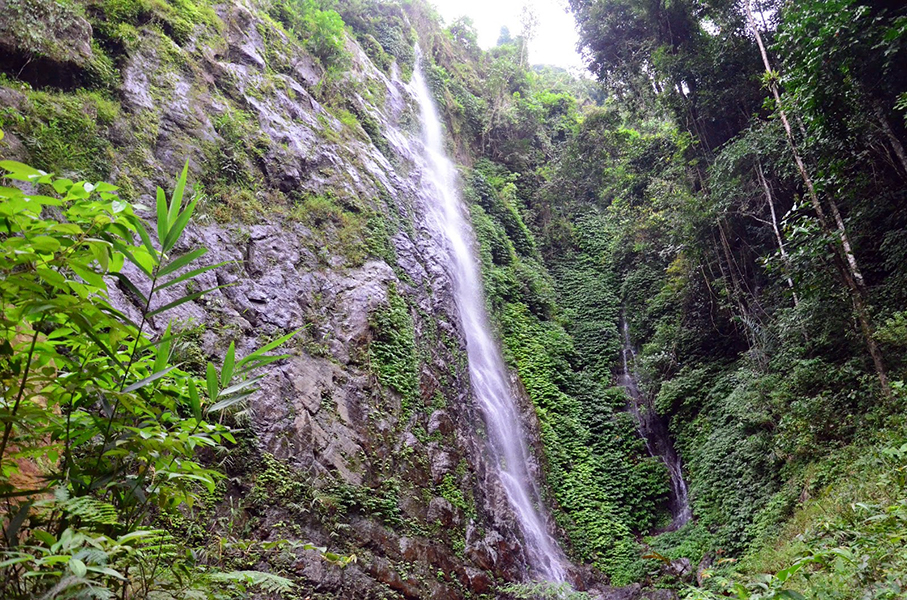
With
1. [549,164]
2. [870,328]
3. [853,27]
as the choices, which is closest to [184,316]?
[870,328]

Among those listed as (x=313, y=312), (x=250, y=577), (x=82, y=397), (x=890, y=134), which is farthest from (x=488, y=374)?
(x=82, y=397)

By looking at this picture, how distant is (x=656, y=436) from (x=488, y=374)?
13.1 feet

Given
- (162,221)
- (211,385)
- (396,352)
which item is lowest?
(211,385)

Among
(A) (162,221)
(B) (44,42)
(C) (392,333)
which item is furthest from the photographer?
(C) (392,333)

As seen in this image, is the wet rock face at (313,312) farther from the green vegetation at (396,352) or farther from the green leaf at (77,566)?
the green leaf at (77,566)

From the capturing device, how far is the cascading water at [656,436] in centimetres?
990

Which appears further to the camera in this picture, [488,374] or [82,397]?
[488,374]

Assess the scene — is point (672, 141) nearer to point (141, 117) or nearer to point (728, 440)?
point (728, 440)

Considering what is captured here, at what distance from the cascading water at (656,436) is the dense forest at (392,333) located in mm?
68

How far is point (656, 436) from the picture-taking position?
11.4m

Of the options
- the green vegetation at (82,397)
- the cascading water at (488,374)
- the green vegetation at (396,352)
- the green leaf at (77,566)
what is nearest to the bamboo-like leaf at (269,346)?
the green vegetation at (82,397)

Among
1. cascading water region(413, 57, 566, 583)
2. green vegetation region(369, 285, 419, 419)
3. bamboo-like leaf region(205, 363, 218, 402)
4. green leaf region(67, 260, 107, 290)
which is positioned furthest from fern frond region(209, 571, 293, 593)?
cascading water region(413, 57, 566, 583)

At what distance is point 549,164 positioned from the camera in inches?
798

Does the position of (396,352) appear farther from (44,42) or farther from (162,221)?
(162,221)
